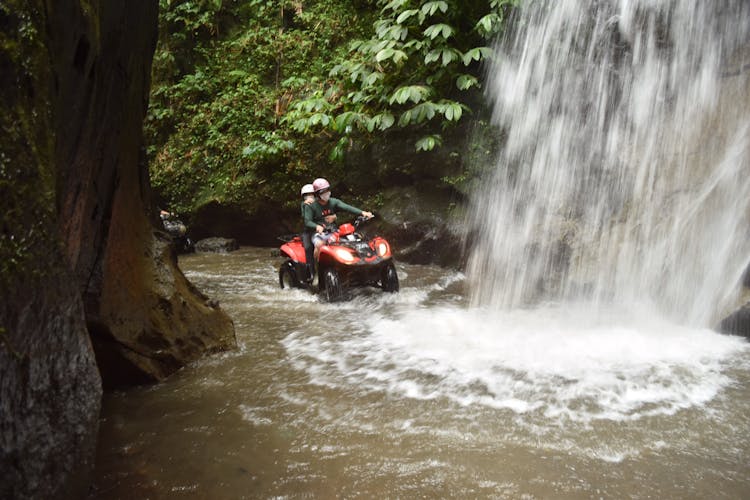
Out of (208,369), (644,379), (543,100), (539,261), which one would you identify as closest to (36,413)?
(208,369)

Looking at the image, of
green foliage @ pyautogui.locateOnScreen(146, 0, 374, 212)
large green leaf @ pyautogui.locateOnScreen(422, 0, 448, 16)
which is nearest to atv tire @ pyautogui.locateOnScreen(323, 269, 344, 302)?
large green leaf @ pyautogui.locateOnScreen(422, 0, 448, 16)

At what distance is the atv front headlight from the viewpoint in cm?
660

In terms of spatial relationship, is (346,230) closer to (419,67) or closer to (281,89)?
(419,67)

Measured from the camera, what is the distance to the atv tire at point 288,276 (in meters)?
7.57

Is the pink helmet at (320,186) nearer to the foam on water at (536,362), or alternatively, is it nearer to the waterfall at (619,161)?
the foam on water at (536,362)

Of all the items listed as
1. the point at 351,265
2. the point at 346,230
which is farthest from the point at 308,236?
the point at 351,265

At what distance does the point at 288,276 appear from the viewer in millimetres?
7754

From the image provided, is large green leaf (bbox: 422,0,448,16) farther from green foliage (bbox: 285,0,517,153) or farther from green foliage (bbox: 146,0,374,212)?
green foliage (bbox: 146,0,374,212)

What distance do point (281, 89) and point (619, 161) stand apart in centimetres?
815

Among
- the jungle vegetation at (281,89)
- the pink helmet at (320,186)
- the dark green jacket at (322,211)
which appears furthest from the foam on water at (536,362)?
the jungle vegetation at (281,89)

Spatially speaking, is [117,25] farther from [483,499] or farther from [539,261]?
[539,261]

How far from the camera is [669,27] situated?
24.0ft

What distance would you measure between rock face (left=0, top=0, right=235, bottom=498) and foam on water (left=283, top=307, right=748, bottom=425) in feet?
4.27

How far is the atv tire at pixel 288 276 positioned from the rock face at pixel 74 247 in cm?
310
